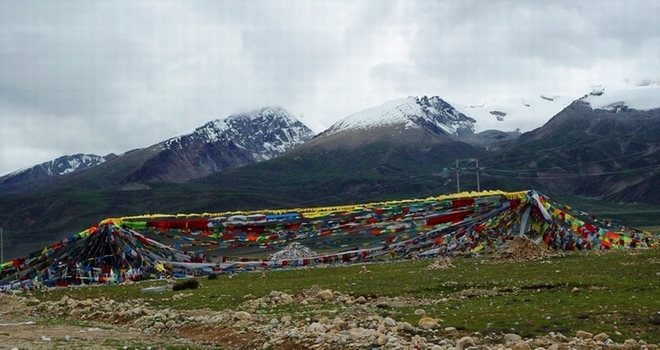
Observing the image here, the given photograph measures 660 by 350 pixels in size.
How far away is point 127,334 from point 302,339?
645 cm

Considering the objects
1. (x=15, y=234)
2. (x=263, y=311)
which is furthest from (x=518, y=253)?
(x=15, y=234)

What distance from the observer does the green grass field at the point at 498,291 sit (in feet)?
53.2

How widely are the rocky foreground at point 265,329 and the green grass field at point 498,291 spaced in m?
0.61

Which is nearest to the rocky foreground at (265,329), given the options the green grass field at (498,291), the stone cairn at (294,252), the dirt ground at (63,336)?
the dirt ground at (63,336)

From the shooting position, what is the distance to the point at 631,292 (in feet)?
66.4

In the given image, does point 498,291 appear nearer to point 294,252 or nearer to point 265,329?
point 265,329

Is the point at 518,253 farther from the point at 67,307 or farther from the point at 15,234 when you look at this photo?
the point at 15,234

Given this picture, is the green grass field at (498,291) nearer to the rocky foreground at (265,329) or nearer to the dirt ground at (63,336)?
the rocky foreground at (265,329)

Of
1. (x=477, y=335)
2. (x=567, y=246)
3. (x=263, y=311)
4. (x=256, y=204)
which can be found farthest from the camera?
(x=256, y=204)

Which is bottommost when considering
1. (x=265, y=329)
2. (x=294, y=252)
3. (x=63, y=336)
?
(x=294, y=252)

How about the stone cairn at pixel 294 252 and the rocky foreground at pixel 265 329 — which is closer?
the rocky foreground at pixel 265 329

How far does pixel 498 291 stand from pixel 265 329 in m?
8.82

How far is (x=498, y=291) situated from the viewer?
911 inches

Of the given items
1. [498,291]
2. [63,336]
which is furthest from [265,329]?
[498,291]
